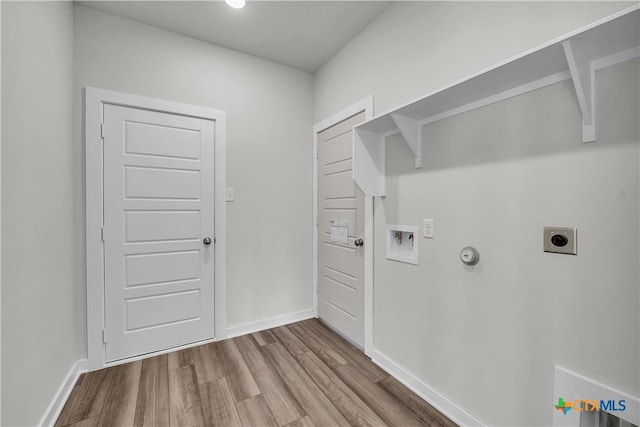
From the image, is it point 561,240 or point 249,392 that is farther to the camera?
point 249,392

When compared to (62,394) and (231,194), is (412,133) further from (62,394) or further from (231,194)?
(62,394)

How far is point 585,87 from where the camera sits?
101cm

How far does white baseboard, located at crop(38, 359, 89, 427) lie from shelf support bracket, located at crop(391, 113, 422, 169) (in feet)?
8.46

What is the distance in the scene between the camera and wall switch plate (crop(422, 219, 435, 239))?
1.67 m

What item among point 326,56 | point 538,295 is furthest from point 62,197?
point 538,295

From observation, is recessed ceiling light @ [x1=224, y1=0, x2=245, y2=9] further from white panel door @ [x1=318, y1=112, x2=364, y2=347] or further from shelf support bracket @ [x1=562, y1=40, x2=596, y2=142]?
shelf support bracket @ [x1=562, y1=40, x2=596, y2=142]

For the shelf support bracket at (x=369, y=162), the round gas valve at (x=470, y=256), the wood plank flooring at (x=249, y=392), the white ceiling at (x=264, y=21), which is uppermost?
the white ceiling at (x=264, y=21)

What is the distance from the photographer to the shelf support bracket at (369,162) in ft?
6.46

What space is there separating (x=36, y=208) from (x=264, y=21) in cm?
200

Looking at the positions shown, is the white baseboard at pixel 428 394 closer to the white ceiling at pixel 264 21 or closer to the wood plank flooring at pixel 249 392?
the wood plank flooring at pixel 249 392

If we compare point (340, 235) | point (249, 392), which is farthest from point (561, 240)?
point (249, 392)

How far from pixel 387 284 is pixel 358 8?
209 cm

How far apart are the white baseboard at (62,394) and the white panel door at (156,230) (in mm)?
161

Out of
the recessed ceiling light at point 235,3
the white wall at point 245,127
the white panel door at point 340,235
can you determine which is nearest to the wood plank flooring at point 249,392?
the white panel door at point 340,235
